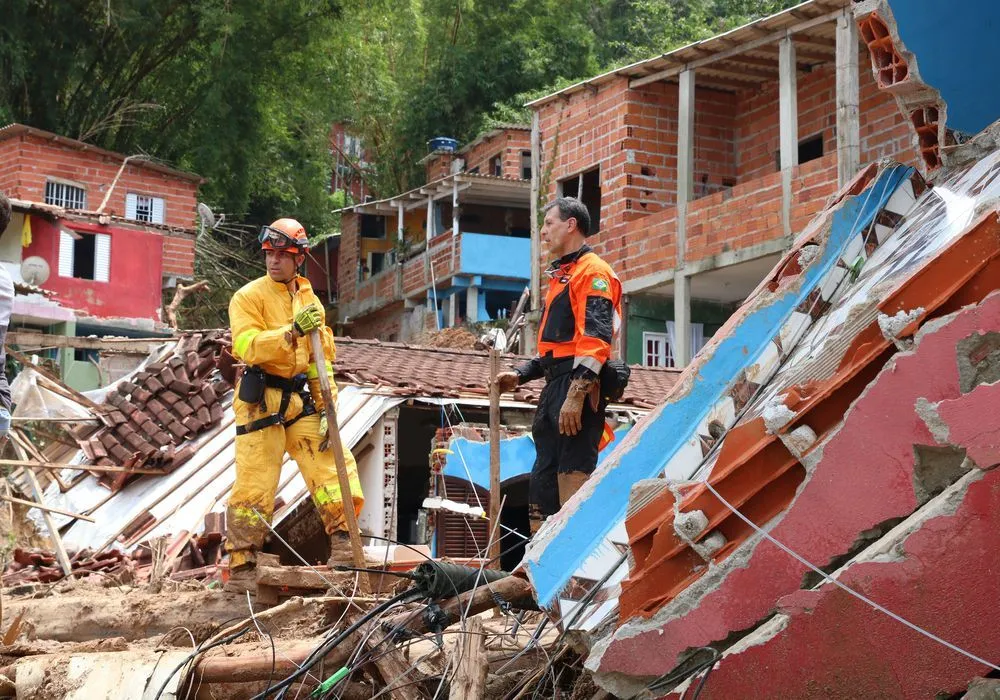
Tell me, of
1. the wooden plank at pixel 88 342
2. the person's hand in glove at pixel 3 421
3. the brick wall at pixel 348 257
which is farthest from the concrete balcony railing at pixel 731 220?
the brick wall at pixel 348 257

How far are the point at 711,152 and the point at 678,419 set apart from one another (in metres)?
16.1

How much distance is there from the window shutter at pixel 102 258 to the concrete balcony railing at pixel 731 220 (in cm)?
1298

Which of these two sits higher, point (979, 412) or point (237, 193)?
point (237, 193)

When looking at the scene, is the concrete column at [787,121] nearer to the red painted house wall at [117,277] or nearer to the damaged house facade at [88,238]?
the damaged house facade at [88,238]

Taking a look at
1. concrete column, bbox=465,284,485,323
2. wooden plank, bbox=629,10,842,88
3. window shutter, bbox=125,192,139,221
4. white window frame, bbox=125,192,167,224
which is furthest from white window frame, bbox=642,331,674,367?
window shutter, bbox=125,192,139,221

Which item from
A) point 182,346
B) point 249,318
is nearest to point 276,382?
point 249,318

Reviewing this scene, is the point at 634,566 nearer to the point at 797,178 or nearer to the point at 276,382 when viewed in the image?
the point at 276,382

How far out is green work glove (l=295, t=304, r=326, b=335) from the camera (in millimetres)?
7500

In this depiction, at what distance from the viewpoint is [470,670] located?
4664mm

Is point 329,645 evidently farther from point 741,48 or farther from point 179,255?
point 179,255

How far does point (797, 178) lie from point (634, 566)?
14.2 metres

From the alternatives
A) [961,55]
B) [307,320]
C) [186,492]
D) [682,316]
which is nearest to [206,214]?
[682,316]

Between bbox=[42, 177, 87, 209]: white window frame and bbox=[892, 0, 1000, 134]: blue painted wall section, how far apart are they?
25231 mm

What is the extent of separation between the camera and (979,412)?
147 inches
